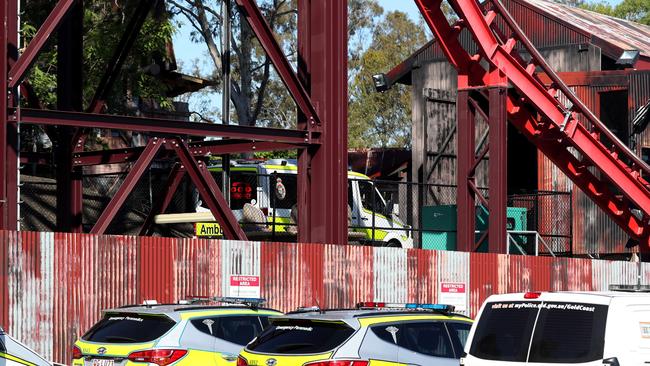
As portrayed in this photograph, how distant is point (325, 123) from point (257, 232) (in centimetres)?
884

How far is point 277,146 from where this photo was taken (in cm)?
2172

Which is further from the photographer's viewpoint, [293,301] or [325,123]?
[325,123]

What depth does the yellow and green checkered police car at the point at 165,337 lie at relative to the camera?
13.8 m

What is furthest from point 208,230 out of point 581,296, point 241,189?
point 581,296

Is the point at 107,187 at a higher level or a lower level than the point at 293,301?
higher

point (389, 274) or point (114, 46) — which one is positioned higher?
point (114, 46)

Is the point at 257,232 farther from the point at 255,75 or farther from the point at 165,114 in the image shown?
the point at 255,75

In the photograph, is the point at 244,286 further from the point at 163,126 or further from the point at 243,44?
the point at 243,44

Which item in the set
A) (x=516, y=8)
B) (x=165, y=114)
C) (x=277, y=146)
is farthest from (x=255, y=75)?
(x=277, y=146)

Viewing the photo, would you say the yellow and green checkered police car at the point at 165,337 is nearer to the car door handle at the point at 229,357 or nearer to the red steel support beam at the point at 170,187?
the car door handle at the point at 229,357

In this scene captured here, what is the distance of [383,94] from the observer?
7681 cm

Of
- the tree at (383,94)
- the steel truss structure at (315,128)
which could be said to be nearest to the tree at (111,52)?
the steel truss structure at (315,128)

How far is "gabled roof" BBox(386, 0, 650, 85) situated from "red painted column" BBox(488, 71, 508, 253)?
11.2m

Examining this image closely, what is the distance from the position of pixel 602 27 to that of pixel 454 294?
21533 mm
